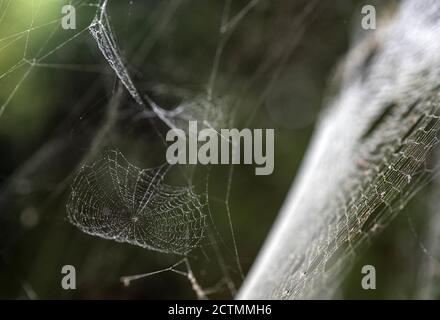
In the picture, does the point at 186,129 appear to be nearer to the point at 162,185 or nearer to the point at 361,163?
the point at 162,185

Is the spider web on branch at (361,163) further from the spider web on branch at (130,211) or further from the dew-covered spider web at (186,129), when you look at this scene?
the spider web on branch at (130,211)

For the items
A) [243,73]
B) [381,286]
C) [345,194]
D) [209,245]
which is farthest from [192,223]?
[381,286]

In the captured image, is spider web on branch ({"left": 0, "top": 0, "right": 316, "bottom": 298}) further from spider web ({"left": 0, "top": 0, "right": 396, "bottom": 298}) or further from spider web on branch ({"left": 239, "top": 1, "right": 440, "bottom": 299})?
spider web on branch ({"left": 239, "top": 1, "right": 440, "bottom": 299})

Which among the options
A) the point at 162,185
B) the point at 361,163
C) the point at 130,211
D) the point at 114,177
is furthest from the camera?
the point at 361,163

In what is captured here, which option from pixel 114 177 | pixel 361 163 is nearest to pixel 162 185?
pixel 114 177

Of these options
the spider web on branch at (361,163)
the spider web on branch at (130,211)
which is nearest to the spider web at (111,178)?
the spider web on branch at (130,211)

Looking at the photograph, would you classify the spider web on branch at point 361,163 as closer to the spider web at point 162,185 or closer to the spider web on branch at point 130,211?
the spider web at point 162,185

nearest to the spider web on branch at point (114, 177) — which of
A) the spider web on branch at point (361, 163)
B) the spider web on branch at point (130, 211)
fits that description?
the spider web on branch at point (130, 211)

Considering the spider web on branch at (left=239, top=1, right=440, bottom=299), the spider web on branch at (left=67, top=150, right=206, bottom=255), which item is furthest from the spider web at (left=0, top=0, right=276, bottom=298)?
the spider web on branch at (left=239, top=1, right=440, bottom=299)
